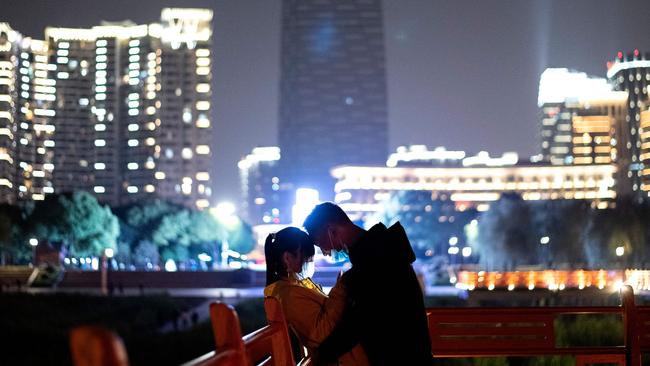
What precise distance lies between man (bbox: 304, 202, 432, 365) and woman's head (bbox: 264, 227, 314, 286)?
0.62 metres

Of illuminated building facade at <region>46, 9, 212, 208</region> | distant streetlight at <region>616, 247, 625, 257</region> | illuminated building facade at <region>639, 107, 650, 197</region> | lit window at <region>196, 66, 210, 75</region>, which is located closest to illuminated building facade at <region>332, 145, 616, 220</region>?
illuminated building facade at <region>639, 107, 650, 197</region>

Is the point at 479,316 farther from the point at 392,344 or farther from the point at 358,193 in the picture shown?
the point at 358,193

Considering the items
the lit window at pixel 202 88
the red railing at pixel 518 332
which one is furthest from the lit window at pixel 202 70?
the red railing at pixel 518 332

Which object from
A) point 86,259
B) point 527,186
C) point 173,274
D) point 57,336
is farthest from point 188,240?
point 527,186

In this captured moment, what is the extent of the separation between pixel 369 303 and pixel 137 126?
18769cm

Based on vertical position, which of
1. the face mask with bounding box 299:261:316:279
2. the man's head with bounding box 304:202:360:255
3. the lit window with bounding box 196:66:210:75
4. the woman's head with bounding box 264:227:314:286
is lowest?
the face mask with bounding box 299:261:316:279

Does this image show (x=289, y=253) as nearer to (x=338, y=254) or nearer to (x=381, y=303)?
(x=338, y=254)

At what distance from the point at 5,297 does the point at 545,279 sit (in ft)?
66.8

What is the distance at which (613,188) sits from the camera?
173 meters

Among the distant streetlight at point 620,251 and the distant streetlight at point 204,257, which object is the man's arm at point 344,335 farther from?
the distant streetlight at point 204,257

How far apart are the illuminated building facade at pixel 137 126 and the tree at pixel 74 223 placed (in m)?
95.4

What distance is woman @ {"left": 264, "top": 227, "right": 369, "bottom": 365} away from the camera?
14.2ft

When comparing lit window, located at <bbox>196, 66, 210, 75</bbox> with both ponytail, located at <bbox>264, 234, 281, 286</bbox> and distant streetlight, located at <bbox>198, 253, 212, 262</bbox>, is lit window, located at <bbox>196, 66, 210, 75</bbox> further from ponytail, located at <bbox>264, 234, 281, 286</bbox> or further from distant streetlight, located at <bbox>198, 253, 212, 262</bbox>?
ponytail, located at <bbox>264, 234, 281, 286</bbox>

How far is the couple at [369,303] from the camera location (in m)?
4.14
